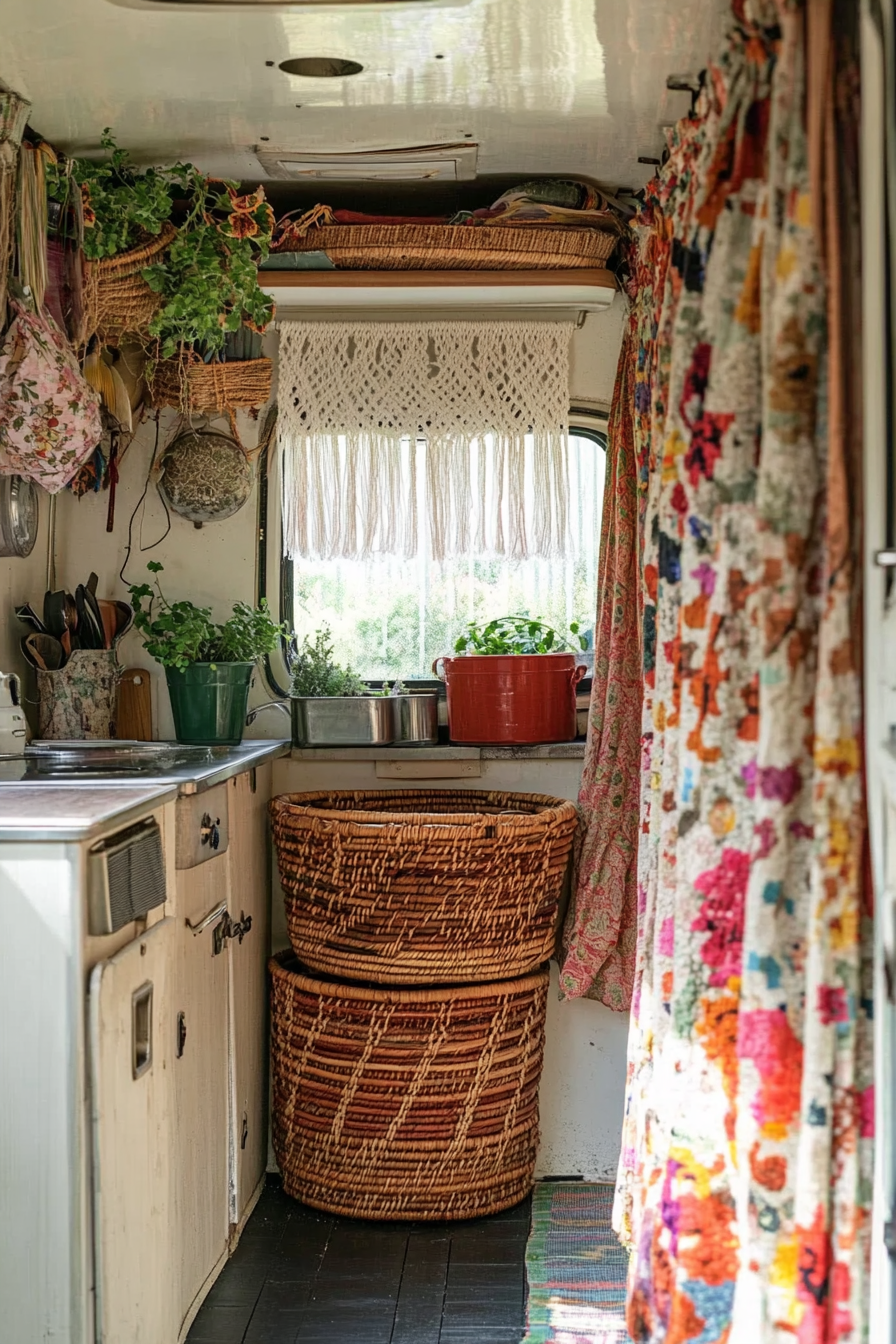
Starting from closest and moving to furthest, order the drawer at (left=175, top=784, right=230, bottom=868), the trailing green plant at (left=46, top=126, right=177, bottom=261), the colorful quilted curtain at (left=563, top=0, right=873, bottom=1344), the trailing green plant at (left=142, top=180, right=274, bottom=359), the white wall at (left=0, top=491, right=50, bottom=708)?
the colorful quilted curtain at (left=563, top=0, right=873, bottom=1344), the drawer at (left=175, top=784, right=230, bottom=868), the trailing green plant at (left=46, top=126, right=177, bottom=261), the trailing green plant at (left=142, top=180, right=274, bottom=359), the white wall at (left=0, top=491, right=50, bottom=708)

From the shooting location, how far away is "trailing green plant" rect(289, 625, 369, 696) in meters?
3.56

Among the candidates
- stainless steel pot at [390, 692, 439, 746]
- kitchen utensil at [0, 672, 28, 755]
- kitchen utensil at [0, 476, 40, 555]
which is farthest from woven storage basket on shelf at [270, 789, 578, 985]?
kitchen utensil at [0, 476, 40, 555]

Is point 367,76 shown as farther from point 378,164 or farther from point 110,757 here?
point 110,757

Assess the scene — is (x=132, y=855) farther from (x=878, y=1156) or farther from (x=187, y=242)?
(x=187, y=242)

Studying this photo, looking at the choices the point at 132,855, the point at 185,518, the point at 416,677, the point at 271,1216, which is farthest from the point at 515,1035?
the point at 185,518

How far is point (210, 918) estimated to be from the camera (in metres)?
2.76

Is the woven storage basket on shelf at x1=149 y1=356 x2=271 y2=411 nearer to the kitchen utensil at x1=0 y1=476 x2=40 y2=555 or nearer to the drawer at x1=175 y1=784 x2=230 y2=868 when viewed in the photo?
the kitchen utensil at x1=0 y1=476 x2=40 y2=555

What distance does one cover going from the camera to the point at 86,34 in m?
2.51

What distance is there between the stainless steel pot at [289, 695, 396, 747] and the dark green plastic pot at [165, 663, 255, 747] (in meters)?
0.19

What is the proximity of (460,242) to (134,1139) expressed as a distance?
7.47 ft

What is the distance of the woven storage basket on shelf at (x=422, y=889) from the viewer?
3.03 metres

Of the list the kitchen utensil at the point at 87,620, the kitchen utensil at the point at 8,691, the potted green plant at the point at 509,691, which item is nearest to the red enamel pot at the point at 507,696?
the potted green plant at the point at 509,691

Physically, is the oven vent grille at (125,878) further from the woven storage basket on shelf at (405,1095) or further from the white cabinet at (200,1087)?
the woven storage basket on shelf at (405,1095)

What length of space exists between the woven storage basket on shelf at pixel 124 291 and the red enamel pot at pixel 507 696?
114cm
